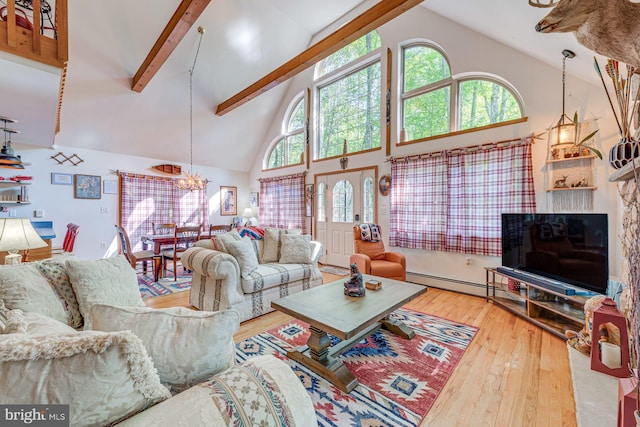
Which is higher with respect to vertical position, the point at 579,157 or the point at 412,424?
the point at 579,157

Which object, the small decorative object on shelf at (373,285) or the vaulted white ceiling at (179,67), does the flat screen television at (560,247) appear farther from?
the small decorative object on shelf at (373,285)

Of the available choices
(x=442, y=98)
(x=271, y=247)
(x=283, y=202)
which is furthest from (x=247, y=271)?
(x=442, y=98)

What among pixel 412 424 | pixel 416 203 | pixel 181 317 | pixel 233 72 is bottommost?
pixel 412 424

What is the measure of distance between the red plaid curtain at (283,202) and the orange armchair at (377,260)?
2.21 meters

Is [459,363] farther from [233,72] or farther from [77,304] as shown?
[233,72]

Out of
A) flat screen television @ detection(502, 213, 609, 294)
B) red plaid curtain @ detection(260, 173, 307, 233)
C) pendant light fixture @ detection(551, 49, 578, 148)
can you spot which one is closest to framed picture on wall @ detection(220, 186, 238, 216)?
red plaid curtain @ detection(260, 173, 307, 233)

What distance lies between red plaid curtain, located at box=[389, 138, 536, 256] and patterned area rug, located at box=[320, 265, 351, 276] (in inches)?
40.0

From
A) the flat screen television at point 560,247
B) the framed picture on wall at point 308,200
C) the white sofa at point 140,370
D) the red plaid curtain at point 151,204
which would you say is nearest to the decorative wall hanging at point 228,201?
the red plaid curtain at point 151,204

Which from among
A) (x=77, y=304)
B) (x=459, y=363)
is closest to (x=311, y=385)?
(x=459, y=363)

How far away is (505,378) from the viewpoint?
183 centimetres

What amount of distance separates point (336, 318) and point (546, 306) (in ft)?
7.27

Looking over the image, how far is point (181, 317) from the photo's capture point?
0.88m

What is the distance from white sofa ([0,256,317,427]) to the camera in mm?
548

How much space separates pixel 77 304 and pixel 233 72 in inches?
190
